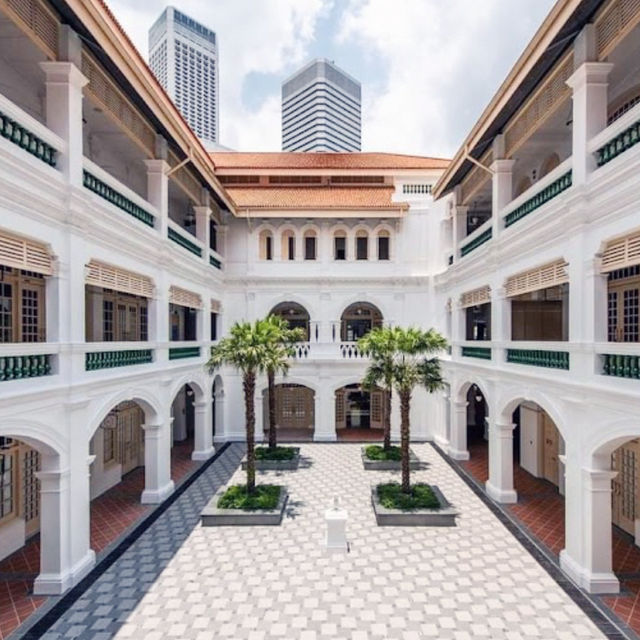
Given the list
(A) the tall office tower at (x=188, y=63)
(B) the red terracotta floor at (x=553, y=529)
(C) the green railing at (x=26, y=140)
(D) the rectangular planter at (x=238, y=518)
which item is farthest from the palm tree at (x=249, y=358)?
(A) the tall office tower at (x=188, y=63)

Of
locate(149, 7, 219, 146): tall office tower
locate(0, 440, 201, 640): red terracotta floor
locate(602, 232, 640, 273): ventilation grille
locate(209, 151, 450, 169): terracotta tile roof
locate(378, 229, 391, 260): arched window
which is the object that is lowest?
locate(0, 440, 201, 640): red terracotta floor

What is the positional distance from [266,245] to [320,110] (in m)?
125

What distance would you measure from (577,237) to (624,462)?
21.2 ft

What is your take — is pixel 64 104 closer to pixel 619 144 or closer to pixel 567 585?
pixel 619 144

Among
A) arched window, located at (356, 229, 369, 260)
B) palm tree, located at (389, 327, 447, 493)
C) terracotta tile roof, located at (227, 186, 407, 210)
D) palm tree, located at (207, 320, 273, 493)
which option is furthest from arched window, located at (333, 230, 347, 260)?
palm tree, located at (207, 320, 273, 493)

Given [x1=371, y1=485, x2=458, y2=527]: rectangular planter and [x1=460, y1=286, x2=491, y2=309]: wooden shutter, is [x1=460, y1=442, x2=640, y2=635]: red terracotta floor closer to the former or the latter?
[x1=371, y1=485, x2=458, y2=527]: rectangular planter

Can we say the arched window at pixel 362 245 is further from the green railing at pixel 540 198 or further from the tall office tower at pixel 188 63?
the tall office tower at pixel 188 63

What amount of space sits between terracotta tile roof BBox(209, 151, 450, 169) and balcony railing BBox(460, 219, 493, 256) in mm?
7971

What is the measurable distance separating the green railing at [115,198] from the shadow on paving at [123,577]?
8.08 metres

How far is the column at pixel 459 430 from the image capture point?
1766 cm

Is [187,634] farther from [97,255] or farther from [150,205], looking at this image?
[150,205]

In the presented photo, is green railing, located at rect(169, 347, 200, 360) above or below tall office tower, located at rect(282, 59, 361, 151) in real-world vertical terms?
below

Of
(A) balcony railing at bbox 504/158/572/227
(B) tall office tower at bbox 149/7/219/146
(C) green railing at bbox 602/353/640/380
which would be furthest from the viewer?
(B) tall office tower at bbox 149/7/219/146

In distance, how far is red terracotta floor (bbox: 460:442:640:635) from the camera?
828 centimetres
